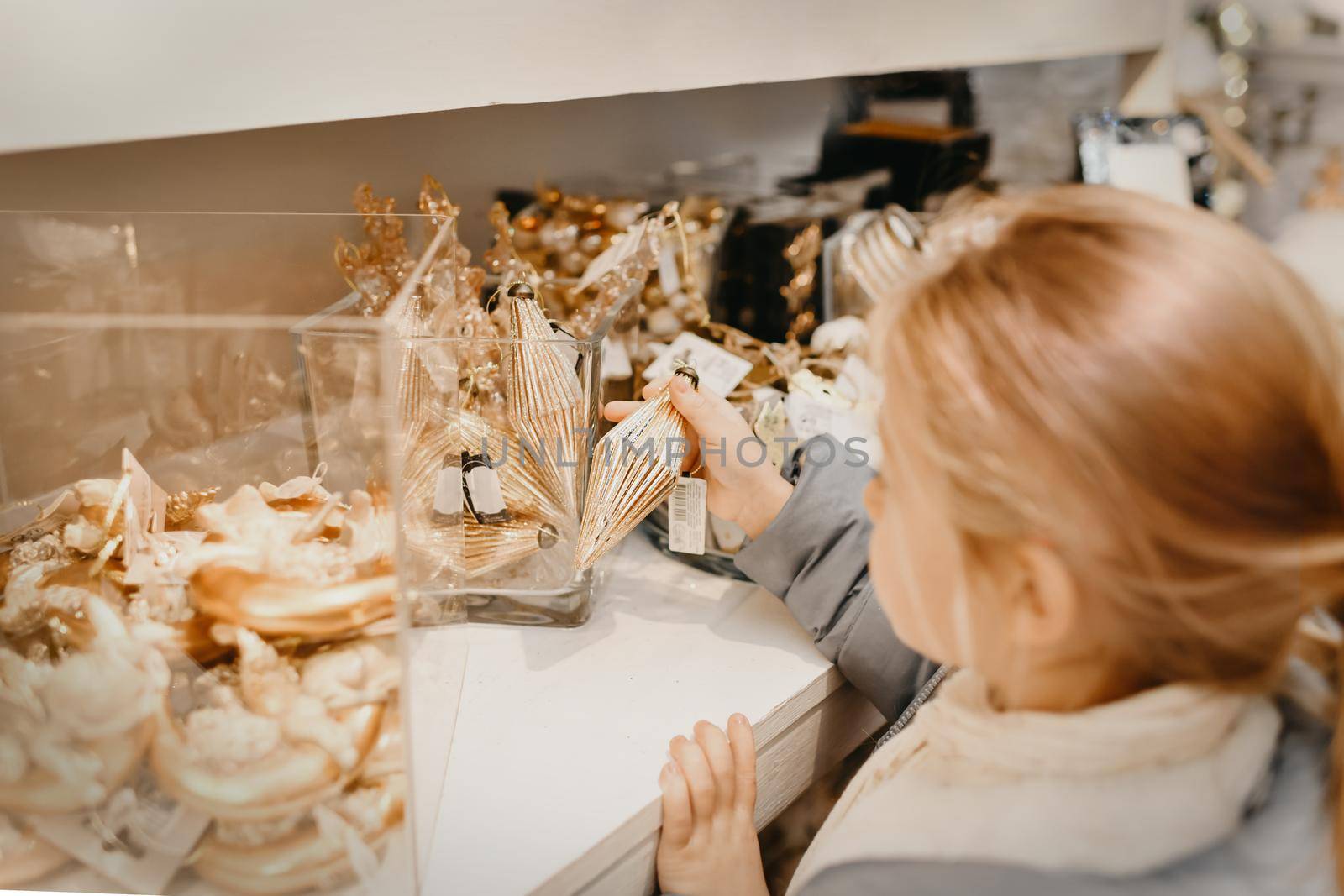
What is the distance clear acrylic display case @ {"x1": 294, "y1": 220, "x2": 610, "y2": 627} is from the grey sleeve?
0.54 ft

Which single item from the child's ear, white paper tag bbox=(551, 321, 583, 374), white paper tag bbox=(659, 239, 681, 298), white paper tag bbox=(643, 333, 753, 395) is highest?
white paper tag bbox=(659, 239, 681, 298)

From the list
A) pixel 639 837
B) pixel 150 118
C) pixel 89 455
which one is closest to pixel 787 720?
pixel 639 837

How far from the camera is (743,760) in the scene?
25.3 inches

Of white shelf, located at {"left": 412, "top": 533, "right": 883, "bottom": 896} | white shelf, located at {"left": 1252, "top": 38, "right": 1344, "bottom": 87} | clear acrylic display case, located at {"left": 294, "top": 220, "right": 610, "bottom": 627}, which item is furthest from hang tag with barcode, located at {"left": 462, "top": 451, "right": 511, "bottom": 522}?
white shelf, located at {"left": 1252, "top": 38, "right": 1344, "bottom": 87}

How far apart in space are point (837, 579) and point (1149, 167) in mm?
928

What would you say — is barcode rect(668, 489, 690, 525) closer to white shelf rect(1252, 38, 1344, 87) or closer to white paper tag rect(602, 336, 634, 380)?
white paper tag rect(602, 336, 634, 380)

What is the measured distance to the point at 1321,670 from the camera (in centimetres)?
49

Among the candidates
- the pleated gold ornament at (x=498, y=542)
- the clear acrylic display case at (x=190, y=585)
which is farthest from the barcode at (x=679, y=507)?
the clear acrylic display case at (x=190, y=585)

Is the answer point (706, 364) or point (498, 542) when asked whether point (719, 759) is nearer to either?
point (498, 542)

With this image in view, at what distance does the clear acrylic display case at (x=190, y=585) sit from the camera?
0.42 metres

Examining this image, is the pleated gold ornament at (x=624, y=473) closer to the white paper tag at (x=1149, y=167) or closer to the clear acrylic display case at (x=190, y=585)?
the clear acrylic display case at (x=190, y=585)

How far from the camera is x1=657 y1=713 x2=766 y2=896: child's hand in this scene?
0.60 m

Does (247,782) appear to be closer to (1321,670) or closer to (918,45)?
(1321,670)

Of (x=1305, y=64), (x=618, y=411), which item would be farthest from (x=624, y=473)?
(x=1305, y=64)
